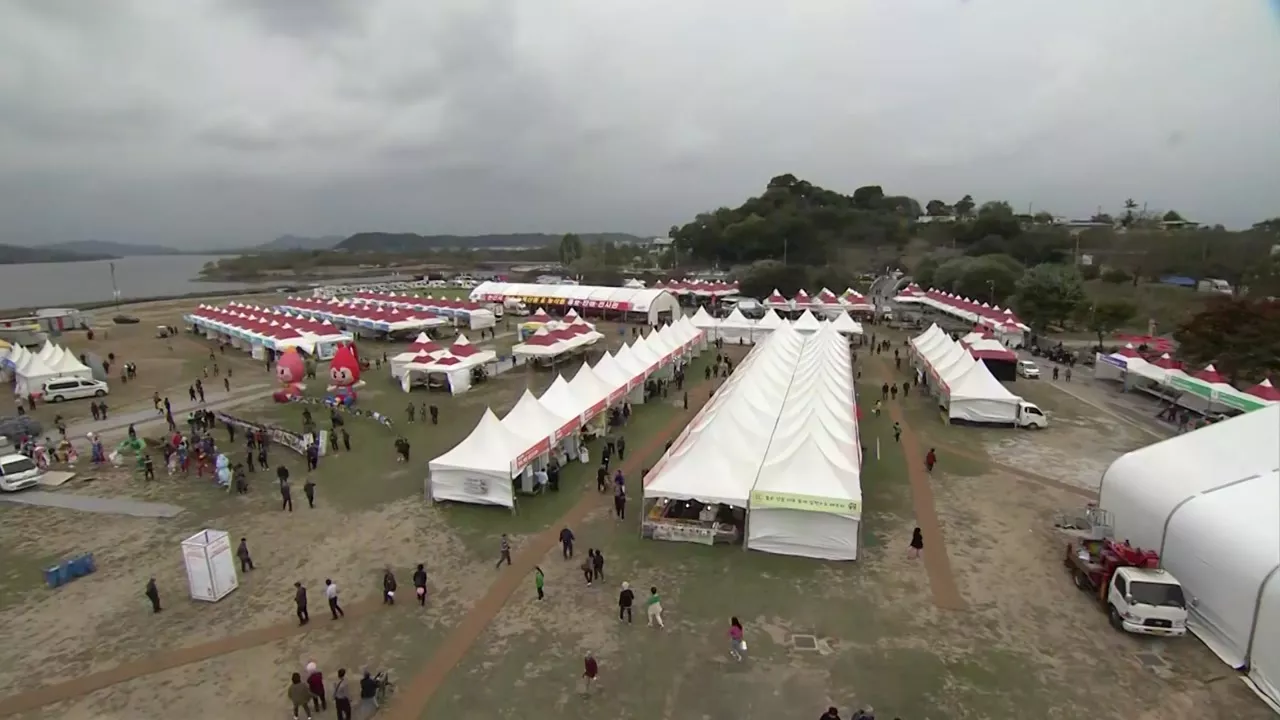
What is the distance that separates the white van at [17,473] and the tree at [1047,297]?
46722 mm

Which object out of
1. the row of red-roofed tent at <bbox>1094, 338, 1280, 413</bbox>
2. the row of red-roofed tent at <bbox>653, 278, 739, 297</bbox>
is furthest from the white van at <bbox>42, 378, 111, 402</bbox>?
the row of red-roofed tent at <bbox>1094, 338, 1280, 413</bbox>

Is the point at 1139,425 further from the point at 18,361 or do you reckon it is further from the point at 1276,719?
the point at 18,361

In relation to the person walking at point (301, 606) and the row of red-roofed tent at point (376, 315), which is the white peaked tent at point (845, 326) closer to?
the row of red-roofed tent at point (376, 315)

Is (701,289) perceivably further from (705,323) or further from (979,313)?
(979,313)

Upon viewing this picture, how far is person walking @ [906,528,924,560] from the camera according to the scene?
12867 mm

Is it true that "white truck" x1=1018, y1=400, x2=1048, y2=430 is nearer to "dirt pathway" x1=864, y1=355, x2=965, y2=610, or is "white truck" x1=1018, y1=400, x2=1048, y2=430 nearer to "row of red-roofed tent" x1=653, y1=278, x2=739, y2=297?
"dirt pathway" x1=864, y1=355, x2=965, y2=610

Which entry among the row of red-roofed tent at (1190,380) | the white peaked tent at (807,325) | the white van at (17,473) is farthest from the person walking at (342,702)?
the white peaked tent at (807,325)

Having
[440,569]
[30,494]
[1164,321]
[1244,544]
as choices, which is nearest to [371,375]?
[30,494]

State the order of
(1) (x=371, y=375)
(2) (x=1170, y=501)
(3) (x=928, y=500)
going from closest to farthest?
1. (2) (x=1170, y=501)
2. (3) (x=928, y=500)
3. (1) (x=371, y=375)

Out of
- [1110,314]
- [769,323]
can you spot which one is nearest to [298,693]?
[769,323]

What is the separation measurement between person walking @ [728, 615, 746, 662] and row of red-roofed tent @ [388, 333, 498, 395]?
19.1 meters

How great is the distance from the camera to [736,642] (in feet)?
32.5

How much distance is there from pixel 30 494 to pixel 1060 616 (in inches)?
930

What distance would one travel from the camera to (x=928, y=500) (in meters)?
16.0
